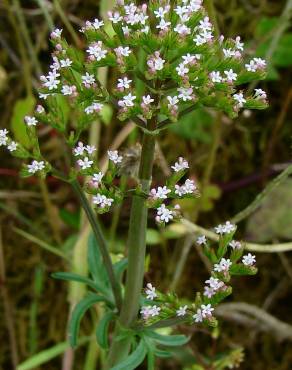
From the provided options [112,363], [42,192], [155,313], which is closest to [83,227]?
[42,192]

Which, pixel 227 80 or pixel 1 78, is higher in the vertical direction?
pixel 1 78

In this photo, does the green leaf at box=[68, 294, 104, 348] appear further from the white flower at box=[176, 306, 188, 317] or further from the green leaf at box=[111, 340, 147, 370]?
the white flower at box=[176, 306, 188, 317]

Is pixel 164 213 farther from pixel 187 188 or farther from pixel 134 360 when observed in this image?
pixel 134 360

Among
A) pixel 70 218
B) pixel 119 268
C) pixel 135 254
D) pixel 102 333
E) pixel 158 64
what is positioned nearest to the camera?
pixel 158 64

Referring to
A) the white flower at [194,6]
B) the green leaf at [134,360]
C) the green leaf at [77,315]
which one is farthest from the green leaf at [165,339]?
the white flower at [194,6]

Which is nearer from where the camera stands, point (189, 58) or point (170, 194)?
point (189, 58)

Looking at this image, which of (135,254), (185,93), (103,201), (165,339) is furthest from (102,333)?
(185,93)

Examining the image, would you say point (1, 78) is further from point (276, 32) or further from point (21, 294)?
point (276, 32)
